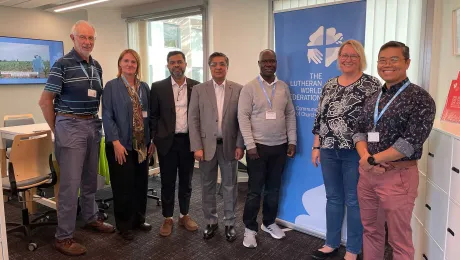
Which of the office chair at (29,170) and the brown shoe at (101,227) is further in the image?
the brown shoe at (101,227)

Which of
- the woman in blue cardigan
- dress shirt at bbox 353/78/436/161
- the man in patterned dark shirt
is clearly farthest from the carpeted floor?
dress shirt at bbox 353/78/436/161

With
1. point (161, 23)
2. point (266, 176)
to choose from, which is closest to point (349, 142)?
point (266, 176)

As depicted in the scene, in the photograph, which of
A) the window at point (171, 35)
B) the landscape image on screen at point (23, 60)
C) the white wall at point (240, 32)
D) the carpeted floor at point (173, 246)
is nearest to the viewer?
the carpeted floor at point (173, 246)

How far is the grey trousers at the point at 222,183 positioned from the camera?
278 centimetres

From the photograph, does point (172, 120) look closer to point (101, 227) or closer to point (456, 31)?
point (101, 227)

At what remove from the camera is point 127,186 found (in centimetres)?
285

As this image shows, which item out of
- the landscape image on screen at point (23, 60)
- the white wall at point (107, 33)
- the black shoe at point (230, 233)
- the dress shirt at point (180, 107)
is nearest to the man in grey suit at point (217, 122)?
the dress shirt at point (180, 107)

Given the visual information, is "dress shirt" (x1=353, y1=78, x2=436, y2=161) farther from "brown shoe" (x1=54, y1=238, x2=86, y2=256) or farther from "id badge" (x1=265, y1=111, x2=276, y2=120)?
"brown shoe" (x1=54, y1=238, x2=86, y2=256)

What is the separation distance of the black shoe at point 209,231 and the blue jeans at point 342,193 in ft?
3.18

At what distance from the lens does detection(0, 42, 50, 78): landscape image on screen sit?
5387 millimetres

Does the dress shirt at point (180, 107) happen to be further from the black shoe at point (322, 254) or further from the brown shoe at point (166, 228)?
the black shoe at point (322, 254)

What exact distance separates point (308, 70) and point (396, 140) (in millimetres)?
1126

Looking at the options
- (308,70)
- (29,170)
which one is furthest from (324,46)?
(29,170)

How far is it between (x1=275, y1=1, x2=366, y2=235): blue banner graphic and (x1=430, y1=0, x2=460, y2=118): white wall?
691 mm
